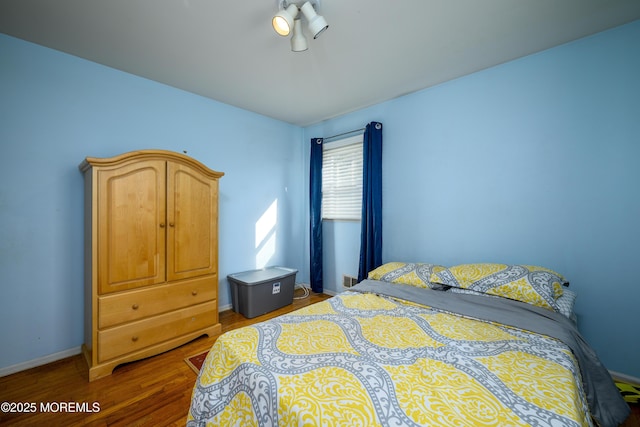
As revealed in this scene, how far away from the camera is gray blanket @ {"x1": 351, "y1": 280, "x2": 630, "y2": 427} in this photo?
48.5 inches

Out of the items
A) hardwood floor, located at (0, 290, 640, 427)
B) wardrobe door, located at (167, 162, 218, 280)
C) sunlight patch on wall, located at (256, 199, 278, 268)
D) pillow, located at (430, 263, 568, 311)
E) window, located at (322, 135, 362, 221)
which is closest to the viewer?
hardwood floor, located at (0, 290, 640, 427)

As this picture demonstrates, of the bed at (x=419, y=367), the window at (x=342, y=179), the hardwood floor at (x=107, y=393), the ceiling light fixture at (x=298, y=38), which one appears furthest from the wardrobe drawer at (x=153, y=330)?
the ceiling light fixture at (x=298, y=38)

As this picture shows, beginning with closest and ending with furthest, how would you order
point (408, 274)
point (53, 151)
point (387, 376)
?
point (387, 376) < point (53, 151) < point (408, 274)

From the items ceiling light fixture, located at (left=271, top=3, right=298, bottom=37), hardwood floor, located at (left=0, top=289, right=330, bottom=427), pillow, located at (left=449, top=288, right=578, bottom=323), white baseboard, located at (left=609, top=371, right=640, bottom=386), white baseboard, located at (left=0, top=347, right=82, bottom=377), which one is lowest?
hardwood floor, located at (left=0, top=289, right=330, bottom=427)

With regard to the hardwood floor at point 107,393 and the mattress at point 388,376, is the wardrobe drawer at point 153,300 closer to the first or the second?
the hardwood floor at point 107,393

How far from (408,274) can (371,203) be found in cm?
101

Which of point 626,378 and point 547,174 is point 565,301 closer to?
point 626,378

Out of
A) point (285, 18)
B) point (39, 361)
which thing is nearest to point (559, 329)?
point (285, 18)

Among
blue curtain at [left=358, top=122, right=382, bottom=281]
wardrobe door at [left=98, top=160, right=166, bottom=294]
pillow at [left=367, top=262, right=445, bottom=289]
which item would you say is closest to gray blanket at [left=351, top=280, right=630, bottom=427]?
pillow at [left=367, top=262, right=445, bottom=289]

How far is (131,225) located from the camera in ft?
6.27

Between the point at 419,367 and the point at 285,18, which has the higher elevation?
the point at 285,18

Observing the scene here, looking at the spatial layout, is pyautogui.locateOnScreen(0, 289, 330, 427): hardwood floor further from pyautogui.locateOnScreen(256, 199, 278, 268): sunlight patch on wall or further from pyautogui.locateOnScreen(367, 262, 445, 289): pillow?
pyautogui.locateOnScreen(367, 262, 445, 289): pillow

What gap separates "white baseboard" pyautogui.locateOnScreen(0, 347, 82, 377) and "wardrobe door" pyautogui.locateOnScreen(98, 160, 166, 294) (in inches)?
31.7

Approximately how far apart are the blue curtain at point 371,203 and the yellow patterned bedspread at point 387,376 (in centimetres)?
139
